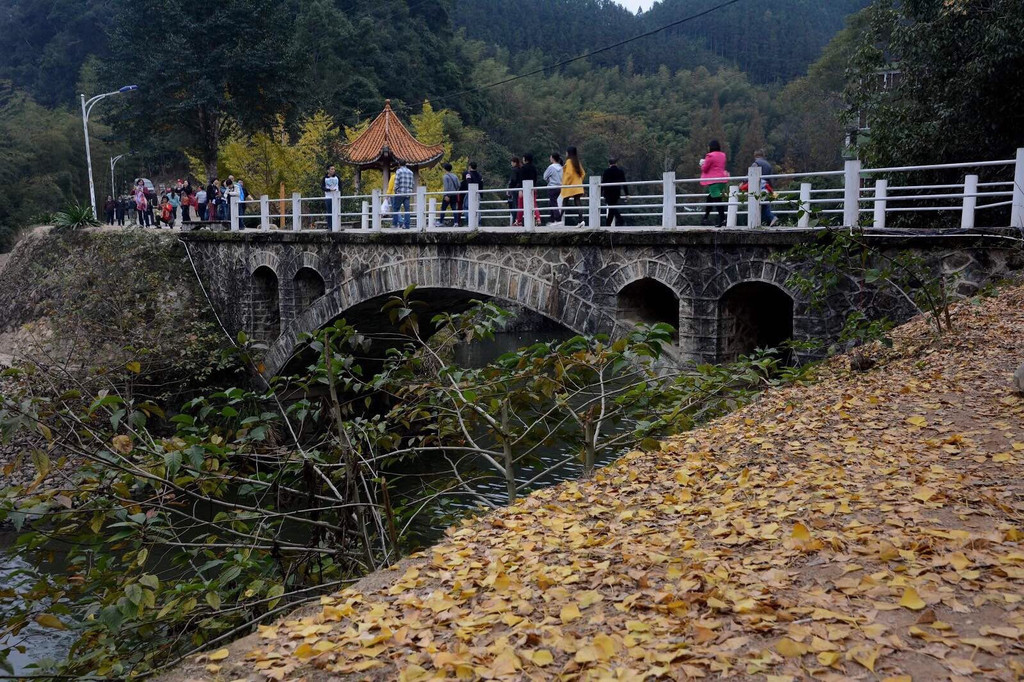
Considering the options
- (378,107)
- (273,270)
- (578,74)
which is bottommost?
(273,270)

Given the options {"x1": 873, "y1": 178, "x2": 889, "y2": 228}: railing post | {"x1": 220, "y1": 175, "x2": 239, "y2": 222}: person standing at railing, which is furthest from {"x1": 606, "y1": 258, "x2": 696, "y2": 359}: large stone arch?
{"x1": 220, "y1": 175, "x2": 239, "y2": 222}: person standing at railing

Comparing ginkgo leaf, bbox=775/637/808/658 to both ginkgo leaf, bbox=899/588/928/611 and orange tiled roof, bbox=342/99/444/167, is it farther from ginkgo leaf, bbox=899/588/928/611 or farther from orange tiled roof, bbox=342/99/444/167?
orange tiled roof, bbox=342/99/444/167

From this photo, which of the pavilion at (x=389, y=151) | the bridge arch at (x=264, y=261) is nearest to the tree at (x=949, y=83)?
the pavilion at (x=389, y=151)

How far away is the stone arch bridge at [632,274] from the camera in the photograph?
11.1m

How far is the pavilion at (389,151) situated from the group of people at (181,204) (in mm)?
3425

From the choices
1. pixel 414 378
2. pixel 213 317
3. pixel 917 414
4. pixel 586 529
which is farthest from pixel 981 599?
pixel 213 317

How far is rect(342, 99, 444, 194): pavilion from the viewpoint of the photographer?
2588 cm

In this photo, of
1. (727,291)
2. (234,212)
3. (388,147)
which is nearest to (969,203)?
(727,291)

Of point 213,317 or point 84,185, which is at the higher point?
point 84,185

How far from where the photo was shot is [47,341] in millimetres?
20891

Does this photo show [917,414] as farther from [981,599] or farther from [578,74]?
[578,74]

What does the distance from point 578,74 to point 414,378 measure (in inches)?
3594

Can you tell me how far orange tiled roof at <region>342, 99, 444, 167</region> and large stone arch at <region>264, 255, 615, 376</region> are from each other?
5937 mm

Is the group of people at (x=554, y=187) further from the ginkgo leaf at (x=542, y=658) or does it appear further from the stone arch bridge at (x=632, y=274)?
the ginkgo leaf at (x=542, y=658)
